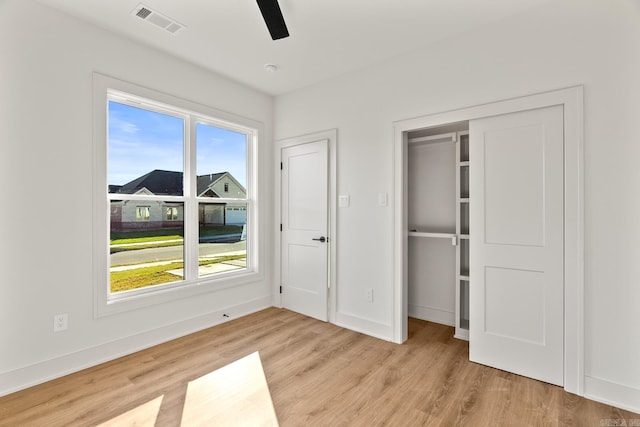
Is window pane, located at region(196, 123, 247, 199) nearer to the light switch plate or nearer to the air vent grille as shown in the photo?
the air vent grille

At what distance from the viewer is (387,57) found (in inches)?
124

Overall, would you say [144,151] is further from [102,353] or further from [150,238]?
[102,353]

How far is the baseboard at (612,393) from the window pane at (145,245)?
3.66 meters

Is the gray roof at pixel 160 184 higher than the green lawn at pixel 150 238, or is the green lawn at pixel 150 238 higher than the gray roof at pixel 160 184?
the gray roof at pixel 160 184

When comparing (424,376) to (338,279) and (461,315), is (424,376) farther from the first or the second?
(338,279)

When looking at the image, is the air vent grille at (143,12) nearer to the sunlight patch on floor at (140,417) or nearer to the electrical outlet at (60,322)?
the electrical outlet at (60,322)

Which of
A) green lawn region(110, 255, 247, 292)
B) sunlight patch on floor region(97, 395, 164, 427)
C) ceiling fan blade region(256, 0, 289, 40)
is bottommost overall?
sunlight patch on floor region(97, 395, 164, 427)

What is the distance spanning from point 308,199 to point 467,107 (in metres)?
2.01

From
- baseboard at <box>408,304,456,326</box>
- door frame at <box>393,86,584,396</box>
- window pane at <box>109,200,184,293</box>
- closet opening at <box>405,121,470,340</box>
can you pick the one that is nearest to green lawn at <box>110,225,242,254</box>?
window pane at <box>109,200,184,293</box>

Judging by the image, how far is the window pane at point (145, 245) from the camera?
114 inches

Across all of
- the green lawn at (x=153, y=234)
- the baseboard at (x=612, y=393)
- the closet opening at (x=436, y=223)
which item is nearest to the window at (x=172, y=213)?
the green lawn at (x=153, y=234)

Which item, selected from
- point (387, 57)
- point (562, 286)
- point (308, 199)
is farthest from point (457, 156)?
point (308, 199)

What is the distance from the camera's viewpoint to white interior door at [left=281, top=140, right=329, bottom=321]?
146 inches

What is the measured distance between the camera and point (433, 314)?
3686 millimetres
